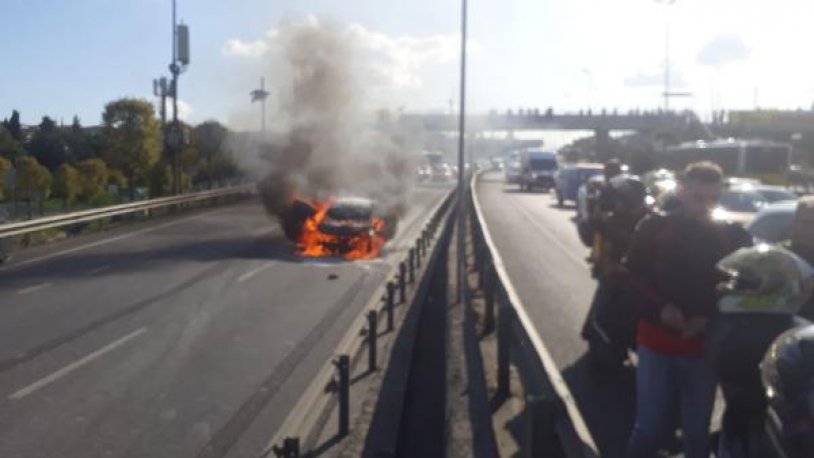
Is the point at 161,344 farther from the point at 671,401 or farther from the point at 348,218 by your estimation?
the point at 348,218

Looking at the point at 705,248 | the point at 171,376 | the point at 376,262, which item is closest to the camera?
the point at 705,248

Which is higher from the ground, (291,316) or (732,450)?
(732,450)

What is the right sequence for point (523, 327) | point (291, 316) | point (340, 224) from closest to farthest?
point (523, 327), point (291, 316), point (340, 224)

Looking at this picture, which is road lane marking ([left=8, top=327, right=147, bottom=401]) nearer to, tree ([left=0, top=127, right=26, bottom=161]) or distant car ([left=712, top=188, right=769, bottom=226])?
tree ([left=0, top=127, right=26, bottom=161])

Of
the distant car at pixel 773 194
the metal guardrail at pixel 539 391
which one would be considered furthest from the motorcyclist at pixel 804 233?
the distant car at pixel 773 194

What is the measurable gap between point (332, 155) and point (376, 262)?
11834 millimetres

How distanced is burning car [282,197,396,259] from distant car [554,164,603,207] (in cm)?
1779

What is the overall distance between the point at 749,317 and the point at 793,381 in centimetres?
108

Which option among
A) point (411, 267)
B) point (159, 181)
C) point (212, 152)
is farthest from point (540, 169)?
point (411, 267)

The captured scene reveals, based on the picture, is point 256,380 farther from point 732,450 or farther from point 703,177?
point 732,450

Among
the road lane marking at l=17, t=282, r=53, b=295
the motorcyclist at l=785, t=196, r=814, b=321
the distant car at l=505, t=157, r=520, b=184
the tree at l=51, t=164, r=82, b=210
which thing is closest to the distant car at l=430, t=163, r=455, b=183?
the distant car at l=505, t=157, r=520, b=184

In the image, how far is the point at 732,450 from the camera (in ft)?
15.3

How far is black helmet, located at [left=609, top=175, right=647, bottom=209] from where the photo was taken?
1027 cm

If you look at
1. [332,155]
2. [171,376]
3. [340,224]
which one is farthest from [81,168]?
[171,376]
